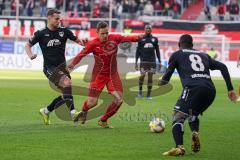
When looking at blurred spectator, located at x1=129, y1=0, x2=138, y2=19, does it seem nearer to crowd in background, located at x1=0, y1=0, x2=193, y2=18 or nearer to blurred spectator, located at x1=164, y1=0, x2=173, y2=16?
crowd in background, located at x1=0, y1=0, x2=193, y2=18

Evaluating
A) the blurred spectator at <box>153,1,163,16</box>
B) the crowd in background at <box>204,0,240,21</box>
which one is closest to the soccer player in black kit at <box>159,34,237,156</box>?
the crowd in background at <box>204,0,240,21</box>

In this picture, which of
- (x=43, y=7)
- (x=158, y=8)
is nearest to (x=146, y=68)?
(x=158, y=8)

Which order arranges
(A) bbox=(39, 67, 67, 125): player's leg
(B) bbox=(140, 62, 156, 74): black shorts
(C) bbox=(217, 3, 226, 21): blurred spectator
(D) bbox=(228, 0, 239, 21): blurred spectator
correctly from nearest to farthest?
(A) bbox=(39, 67, 67, 125): player's leg < (B) bbox=(140, 62, 156, 74): black shorts < (D) bbox=(228, 0, 239, 21): blurred spectator < (C) bbox=(217, 3, 226, 21): blurred spectator

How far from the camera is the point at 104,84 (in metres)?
14.9

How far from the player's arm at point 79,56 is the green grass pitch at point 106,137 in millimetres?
1352

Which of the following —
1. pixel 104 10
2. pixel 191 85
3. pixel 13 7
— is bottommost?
pixel 13 7

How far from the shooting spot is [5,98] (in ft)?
72.4

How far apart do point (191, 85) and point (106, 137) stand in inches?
111

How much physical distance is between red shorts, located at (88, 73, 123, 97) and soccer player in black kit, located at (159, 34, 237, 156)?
3.77 meters

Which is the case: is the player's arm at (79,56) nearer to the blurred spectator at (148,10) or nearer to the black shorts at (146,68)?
the black shorts at (146,68)

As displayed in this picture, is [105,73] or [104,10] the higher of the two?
[105,73]

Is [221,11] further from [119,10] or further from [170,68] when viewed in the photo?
[170,68]

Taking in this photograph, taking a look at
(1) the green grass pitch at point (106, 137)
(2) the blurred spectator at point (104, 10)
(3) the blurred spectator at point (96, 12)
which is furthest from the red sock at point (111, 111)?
(2) the blurred spectator at point (104, 10)

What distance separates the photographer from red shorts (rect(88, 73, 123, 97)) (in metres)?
14.8
